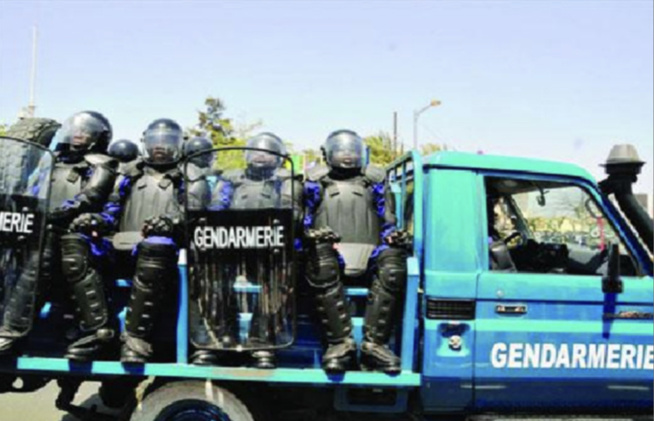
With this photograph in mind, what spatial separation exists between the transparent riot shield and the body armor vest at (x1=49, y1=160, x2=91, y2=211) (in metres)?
0.43

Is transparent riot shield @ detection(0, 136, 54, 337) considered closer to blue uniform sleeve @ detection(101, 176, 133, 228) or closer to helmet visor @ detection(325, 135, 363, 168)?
blue uniform sleeve @ detection(101, 176, 133, 228)

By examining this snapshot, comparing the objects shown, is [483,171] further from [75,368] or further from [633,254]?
[75,368]

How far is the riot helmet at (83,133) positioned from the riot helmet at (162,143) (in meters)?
0.42

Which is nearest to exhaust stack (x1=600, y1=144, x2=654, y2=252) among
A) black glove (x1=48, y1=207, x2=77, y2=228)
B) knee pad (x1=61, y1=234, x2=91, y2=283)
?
knee pad (x1=61, y1=234, x2=91, y2=283)

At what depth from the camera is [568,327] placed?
12.1ft

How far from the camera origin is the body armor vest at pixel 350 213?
4.03 m

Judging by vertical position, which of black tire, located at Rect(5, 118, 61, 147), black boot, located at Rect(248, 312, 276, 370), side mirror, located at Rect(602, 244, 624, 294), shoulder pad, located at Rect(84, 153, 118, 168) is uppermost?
black tire, located at Rect(5, 118, 61, 147)

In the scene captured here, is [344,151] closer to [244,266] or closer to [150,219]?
[244,266]

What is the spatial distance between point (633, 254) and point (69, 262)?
11.4 ft

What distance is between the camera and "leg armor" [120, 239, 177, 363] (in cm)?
354

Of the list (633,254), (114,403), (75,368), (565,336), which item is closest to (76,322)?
(75,368)

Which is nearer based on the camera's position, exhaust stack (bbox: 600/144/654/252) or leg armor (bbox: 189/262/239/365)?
leg armor (bbox: 189/262/239/365)

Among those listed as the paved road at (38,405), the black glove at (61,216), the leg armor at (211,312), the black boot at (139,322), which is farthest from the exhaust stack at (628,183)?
the paved road at (38,405)

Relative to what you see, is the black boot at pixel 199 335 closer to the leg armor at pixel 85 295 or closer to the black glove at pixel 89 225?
the leg armor at pixel 85 295
